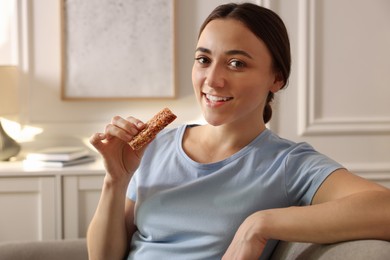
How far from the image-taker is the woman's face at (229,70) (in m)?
1.52

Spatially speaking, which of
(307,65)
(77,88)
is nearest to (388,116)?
(307,65)

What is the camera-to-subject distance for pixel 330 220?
1.35 m

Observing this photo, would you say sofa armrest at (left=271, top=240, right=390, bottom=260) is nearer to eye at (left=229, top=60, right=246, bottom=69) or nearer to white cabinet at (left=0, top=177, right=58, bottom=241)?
eye at (left=229, top=60, right=246, bottom=69)

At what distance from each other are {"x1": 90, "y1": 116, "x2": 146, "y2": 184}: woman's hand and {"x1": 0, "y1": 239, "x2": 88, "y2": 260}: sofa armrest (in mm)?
374

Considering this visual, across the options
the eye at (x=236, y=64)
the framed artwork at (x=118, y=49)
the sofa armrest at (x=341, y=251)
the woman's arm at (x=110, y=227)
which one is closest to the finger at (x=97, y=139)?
the woman's arm at (x=110, y=227)

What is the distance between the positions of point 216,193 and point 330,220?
0.32 m

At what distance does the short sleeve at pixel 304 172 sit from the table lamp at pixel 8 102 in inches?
65.0

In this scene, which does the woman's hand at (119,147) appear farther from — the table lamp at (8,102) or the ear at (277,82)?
the table lamp at (8,102)

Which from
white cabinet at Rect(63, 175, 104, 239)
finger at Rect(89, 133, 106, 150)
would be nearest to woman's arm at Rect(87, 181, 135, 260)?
finger at Rect(89, 133, 106, 150)

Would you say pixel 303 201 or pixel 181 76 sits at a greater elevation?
pixel 181 76

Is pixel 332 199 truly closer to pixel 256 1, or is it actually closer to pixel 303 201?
pixel 303 201

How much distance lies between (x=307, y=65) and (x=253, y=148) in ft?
4.85

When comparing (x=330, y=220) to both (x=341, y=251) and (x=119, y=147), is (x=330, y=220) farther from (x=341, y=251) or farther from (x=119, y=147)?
(x=119, y=147)

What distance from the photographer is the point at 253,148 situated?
5.27 feet
